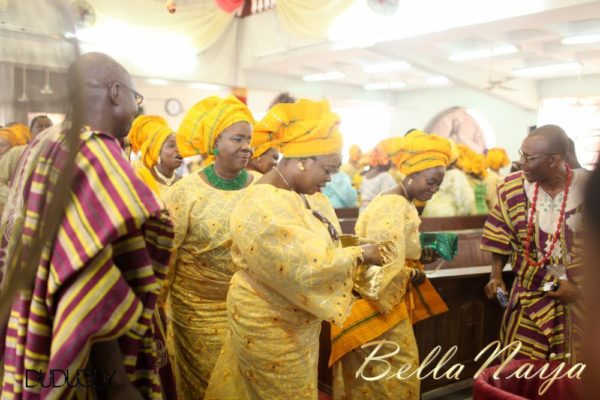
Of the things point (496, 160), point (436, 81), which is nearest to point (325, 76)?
point (436, 81)

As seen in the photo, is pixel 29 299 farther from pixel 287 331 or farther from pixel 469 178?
pixel 469 178

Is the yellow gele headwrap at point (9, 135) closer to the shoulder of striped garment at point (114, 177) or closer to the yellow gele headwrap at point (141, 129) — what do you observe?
the shoulder of striped garment at point (114, 177)

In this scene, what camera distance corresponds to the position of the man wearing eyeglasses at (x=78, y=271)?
1.20m

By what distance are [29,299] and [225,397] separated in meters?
1.22

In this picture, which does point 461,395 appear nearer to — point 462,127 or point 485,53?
point 485,53

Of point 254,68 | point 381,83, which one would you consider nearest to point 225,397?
point 254,68

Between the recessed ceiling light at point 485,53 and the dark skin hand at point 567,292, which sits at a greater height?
the recessed ceiling light at point 485,53

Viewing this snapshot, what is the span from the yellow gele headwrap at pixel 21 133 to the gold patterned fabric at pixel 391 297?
1.98m

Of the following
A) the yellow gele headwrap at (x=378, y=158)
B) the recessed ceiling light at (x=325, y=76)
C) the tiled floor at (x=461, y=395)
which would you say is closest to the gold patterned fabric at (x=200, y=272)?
the tiled floor at (x=461, y=395)

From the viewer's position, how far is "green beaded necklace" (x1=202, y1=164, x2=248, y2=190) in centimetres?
276

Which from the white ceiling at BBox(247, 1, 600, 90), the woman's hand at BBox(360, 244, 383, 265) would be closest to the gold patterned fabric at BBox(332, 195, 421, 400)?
the woman's hand at BBox(360, 244, 383, 265)

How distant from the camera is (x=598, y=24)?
8625 millimetres

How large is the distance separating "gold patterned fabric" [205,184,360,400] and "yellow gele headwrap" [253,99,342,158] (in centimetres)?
21

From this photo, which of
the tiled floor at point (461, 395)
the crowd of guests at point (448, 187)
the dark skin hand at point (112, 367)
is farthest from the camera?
the crowd of guests at point (448, 187)
